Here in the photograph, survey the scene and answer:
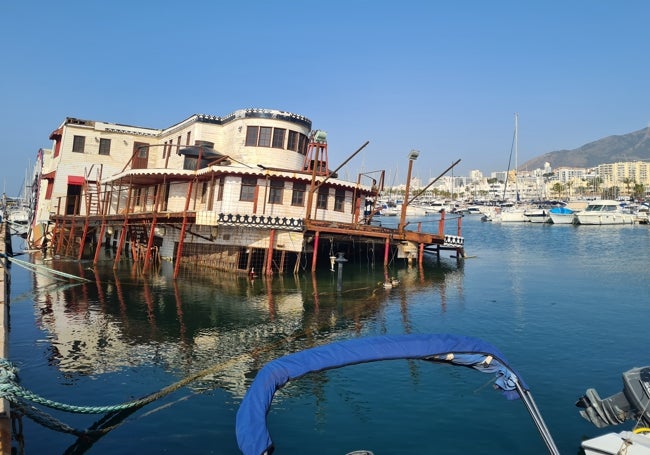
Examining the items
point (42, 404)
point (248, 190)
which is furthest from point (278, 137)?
point (42, 404)

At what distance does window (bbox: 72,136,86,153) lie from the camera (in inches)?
1752

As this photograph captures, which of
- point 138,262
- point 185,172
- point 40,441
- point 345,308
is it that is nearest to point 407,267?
point 345,308

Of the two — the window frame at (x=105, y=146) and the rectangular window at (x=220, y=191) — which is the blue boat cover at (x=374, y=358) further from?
the window frame at (x=105, y=146)

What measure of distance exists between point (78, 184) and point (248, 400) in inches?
1806

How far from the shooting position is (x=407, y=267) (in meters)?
38.1

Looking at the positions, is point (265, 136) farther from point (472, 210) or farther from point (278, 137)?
point (472, 210)

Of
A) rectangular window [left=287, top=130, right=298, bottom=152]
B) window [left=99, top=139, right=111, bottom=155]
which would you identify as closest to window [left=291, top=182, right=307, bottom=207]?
rectangular window [left=287, top=130, right=298, bottom=152]

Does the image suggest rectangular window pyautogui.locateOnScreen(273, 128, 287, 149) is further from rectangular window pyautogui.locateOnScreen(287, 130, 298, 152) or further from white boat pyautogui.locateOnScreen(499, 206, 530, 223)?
white boat pyautogui.locateOnScreen(499, 206, 530, 223)

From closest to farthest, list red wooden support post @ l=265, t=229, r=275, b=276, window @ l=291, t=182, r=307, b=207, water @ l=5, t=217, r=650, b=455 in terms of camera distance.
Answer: water @ l=5, t=217, r=650, b=455
red wooden support post @ l=265, t=229, r=275, b=276
window @ l=291, t=182, r=307, b=207

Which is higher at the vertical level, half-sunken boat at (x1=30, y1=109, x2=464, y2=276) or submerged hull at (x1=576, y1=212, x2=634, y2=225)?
submerged hull at (x1=576, y1=212, x2=634, y2=225)

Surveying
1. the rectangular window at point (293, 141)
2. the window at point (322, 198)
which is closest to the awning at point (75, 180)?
the rectangular window at point (293, 141)

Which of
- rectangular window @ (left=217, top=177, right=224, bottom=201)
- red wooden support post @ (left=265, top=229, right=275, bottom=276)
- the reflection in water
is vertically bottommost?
the reflection in water

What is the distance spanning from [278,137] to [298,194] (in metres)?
5.51

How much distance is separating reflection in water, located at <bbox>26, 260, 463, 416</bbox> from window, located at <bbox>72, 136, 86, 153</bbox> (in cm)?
1696
